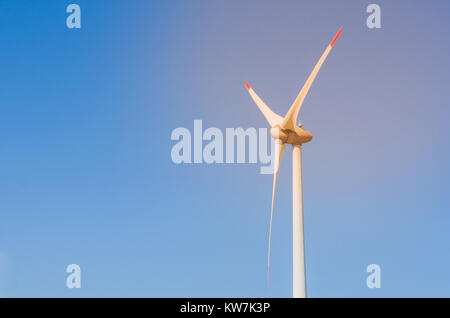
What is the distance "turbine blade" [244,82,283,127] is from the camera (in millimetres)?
36281

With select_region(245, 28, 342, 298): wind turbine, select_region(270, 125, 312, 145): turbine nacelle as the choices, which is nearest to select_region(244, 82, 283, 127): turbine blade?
select_region(245, 28, 342, 298): wind turbine

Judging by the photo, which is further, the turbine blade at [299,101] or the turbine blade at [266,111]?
the turbine blade at [266,111]

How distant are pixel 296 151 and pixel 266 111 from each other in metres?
3.27

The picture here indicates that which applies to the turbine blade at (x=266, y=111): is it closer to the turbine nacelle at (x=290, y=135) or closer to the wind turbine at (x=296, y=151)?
the wind turbine at (x=296, y=151)

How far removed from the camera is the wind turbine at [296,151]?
32.6m

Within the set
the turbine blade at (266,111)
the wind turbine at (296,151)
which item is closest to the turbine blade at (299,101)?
the wind turbine at (296,151)

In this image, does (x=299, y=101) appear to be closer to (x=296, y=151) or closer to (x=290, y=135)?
(x=290, y=135)

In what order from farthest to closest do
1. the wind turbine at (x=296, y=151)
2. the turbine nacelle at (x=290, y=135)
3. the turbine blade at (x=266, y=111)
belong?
the turbine blade at (x=266, y=111)
the turbine nacelle at (x=290, y=135)
the wind turbine at (x=296, y=151)

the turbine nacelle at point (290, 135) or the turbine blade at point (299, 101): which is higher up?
the turbine blade at point (299, 101)

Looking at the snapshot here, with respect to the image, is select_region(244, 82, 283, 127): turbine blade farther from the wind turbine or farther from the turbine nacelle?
the turbine nacelle

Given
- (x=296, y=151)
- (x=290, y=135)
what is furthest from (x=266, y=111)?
(x=296, y=151)
